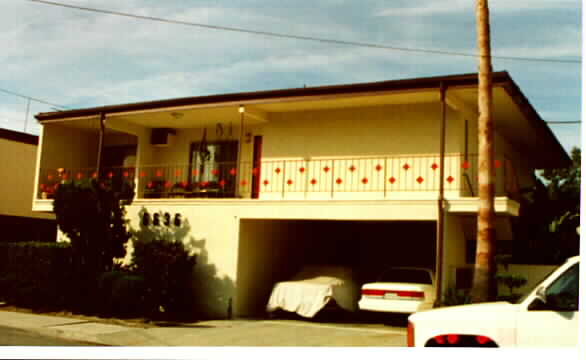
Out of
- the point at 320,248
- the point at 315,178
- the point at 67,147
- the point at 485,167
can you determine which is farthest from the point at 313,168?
the point at 67,147

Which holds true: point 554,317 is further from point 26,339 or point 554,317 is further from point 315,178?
point 315,178

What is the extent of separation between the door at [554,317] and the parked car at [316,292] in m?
8.38

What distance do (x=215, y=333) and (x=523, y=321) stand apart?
25.1 ft

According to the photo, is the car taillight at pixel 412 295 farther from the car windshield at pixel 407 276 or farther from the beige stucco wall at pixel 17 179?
the beige stucco wall at pixel 17 179

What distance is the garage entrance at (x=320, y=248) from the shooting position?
15.4 m

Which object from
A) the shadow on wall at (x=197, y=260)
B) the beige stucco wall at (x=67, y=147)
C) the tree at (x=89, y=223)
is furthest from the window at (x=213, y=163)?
the beige stucco wall at (x=67, y=147)

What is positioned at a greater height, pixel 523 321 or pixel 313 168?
pixel 313 168

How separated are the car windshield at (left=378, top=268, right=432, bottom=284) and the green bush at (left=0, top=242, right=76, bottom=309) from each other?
22.3 feet

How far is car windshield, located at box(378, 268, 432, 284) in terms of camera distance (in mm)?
13656

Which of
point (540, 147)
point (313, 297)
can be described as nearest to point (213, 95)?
point (313, 297)

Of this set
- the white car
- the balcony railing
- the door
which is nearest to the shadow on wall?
the balcony railing

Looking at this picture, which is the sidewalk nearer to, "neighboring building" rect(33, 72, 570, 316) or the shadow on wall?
the shadow on wall

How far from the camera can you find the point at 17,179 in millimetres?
19031

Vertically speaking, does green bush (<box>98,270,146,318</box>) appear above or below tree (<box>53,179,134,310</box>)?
below
